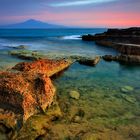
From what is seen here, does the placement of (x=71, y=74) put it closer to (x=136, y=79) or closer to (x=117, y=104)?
(x=136, y=79)

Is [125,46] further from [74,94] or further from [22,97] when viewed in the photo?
[22,97]

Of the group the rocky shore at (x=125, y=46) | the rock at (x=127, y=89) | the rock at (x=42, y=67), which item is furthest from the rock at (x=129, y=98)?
the rocky shore at (x=125, y=46)

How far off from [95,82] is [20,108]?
8.54m

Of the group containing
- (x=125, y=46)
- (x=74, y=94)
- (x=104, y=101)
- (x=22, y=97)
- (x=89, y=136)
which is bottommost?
(x=89, y=136)

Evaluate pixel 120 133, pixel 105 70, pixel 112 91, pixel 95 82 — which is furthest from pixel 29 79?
pixel 105 70

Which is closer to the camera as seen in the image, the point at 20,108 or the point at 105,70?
the point at 20,108

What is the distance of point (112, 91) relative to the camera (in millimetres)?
15688

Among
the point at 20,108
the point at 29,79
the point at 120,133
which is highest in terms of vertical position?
the point at 29,79

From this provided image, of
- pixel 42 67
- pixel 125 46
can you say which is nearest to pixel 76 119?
pixel 42 67

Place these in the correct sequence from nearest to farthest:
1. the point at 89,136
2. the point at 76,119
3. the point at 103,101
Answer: the point at 89,136, the point at 76,119, the point at 103,101

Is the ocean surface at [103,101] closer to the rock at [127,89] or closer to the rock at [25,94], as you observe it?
the rock at [127,89]

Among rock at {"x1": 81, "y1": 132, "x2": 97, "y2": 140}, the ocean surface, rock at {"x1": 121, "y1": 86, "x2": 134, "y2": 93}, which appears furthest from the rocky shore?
rock at {"x1": 81, "y1": 132, "x2": 97, "y2": 140}

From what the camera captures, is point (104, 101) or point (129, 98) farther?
point (129, 98)

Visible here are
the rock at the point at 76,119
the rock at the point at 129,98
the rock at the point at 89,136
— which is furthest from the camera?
the rock at the point at 129,98
